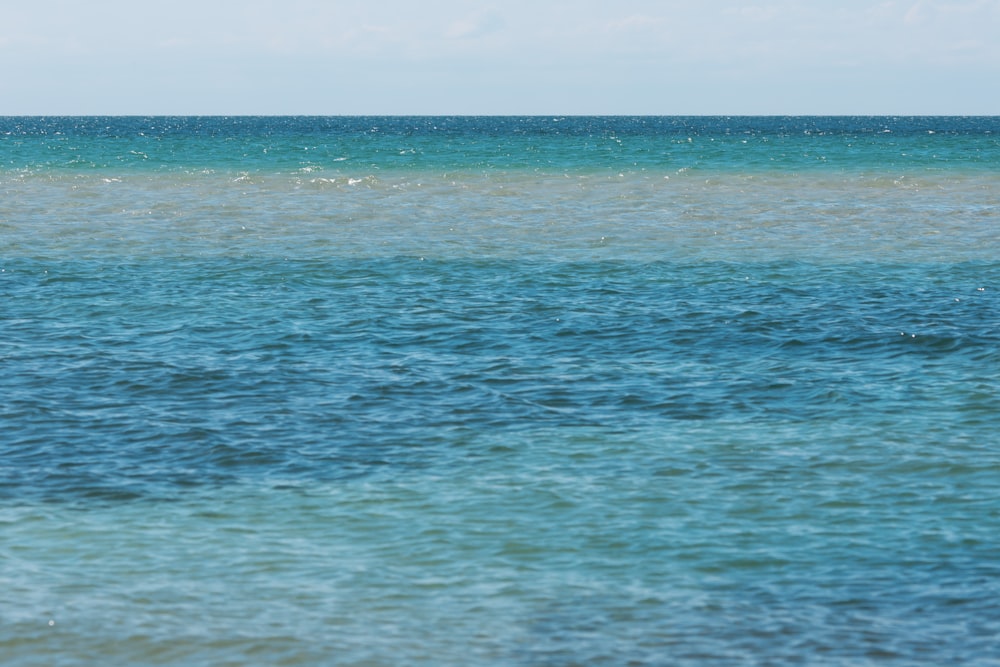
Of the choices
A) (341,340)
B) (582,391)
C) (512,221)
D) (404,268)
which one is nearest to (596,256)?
(404,268)

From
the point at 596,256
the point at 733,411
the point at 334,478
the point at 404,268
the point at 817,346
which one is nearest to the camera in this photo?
the point at 334,478

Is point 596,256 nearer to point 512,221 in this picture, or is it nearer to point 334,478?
point 512,221

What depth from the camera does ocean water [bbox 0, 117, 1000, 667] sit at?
1256 centimetres

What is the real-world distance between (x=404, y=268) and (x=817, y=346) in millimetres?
14106

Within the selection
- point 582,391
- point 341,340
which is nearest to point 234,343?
point 341,340

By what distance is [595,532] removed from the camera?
49.4 ft

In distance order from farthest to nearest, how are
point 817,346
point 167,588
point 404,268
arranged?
point 404,268, point 817,346, point 167,588

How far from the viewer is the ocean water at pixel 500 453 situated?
12562mm

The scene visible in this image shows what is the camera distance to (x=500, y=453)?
59.7ft

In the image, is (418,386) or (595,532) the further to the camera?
(418,386)

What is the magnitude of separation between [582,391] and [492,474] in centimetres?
440

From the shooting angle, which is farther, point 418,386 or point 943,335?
point 943,335

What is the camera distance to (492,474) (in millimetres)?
17328

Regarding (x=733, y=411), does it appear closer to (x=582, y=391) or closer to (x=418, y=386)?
(x=582, y=391)
